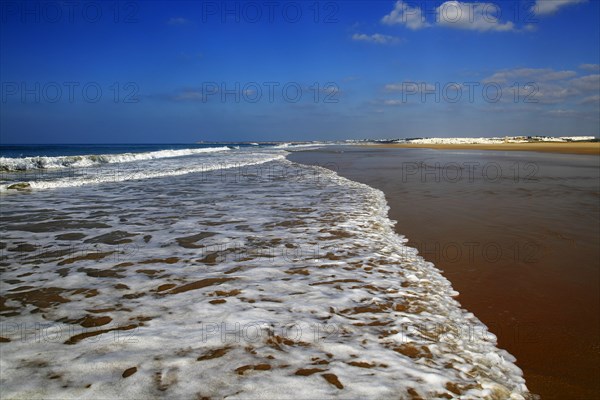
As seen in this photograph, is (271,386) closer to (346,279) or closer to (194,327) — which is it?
(194,327)

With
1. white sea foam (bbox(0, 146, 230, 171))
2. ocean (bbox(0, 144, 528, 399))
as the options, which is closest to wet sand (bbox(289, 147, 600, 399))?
ocean (bbox(0, 144, 528, 399))

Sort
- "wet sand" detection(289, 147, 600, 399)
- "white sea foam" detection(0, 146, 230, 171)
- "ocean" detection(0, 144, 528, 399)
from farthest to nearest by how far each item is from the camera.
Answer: "white sea foam" detection(0, 146, 230, 171) < "wet sand" detection(289, 147, 600, 399) < "ocean" detection(0, 144, 528, 399)

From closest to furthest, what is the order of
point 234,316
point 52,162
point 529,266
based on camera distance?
point 234,316 < point 529,266 < point 52,162

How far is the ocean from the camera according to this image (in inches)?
94.4

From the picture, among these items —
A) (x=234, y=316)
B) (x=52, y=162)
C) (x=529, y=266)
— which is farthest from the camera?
(x=52, y=162)

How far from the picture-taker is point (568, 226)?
6.34 metres

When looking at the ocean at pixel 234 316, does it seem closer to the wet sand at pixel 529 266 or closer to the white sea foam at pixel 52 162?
the wet sand at pixel 529 266

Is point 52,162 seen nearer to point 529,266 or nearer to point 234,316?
point 234,316

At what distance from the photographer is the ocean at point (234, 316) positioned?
2398 millimetres

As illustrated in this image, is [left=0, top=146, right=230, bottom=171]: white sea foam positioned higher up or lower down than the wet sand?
higher up

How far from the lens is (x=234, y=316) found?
3291mm

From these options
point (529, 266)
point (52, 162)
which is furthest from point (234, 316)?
point (52, 162)

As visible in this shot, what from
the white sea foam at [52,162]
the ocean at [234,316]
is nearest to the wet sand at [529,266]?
the ocean at [234,316]

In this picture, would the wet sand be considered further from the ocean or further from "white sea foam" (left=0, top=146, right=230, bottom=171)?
"white sea foam" (left=0, top=146, right=230, bottom=171)
